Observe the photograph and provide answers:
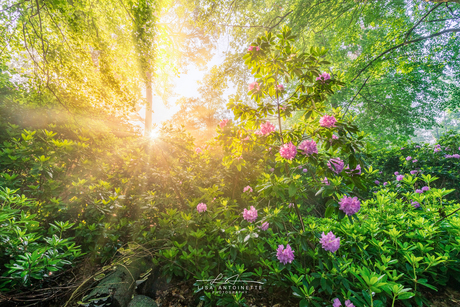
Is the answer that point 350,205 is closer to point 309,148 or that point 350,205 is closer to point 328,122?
point 309,148

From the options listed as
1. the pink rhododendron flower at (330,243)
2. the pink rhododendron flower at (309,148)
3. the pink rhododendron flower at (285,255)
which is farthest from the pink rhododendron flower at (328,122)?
the pink rhododendron flower at (285,255)

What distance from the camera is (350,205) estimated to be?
1.31 metres

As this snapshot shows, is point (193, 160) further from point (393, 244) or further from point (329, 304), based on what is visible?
point (393, 244)

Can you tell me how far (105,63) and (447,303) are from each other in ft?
21.0

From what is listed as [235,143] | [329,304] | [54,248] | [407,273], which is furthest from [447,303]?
[54,248]

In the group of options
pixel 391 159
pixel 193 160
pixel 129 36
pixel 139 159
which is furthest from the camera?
pixel 391 159

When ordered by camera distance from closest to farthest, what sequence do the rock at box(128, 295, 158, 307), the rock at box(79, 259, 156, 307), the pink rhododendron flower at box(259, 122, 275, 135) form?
the rock at box(79, 259, 156, 307) → the rock at box(128, 295, 158, 307) → the pink rhododendron flower at box(259, 122, 275, 135)

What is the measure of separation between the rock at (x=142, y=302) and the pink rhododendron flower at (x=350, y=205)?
208 cm

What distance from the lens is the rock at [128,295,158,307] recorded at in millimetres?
1618

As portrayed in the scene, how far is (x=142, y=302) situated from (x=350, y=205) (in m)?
2.21

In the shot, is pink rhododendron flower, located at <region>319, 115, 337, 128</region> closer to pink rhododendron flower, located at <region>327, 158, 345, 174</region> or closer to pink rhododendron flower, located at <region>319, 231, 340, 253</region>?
pink rhododendron flower, located at <region>327, 158, 345, 174</region>

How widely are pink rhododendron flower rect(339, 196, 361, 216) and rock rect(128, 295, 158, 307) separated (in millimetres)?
2075

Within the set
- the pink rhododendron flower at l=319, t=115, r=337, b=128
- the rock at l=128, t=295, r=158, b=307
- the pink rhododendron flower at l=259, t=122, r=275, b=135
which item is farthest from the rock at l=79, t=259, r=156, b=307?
the pink rhododendron flower at l=319, t=115, r=337, b=128

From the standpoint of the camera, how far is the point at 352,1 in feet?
14.3
